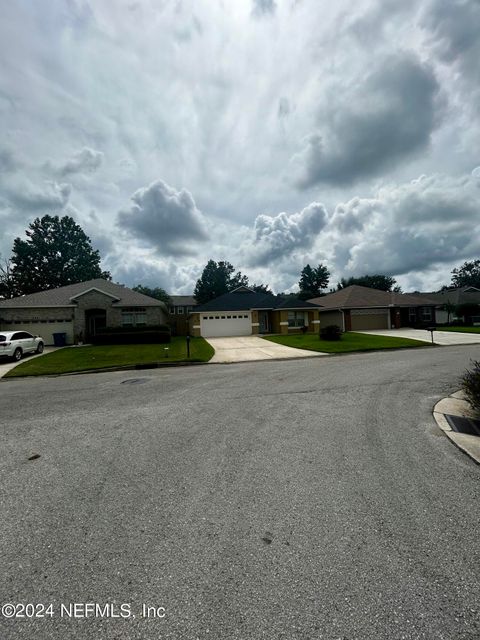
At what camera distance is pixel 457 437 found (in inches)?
186

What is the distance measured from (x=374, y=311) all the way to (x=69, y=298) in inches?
1183

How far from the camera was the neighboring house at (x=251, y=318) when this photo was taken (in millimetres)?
29281

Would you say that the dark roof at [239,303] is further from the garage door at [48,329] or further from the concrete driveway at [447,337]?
the concrete driveway at [447,337]

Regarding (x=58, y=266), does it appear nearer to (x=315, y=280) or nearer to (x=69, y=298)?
(x=69, y=298)

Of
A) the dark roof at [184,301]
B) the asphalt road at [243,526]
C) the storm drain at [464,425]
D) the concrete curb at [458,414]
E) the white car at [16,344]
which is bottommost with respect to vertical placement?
the storm drain at [464,425]

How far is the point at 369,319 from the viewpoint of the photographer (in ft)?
108

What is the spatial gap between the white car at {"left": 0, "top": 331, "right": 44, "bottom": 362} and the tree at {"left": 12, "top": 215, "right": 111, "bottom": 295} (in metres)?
37.4

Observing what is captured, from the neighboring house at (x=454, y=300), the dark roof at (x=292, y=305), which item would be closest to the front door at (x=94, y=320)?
the dark roof at (x=292, y=305)

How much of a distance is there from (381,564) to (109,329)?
2453cm

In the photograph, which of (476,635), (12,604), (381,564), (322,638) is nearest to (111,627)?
(12,604)

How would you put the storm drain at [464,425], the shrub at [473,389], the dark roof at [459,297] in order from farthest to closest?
the dark roof at [459,297] → the shrub at [473,389] → the storm drain at [464,425]

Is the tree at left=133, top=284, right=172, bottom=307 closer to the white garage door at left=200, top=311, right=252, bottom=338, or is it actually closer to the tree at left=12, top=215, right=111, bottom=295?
the tree at left=12, top=215, right=111, bottom=295

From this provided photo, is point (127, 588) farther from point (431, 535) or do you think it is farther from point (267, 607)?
point (431, 535)

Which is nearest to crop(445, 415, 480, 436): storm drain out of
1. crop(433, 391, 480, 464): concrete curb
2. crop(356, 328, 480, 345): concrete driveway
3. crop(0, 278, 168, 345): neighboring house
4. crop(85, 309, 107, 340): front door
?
crop(433, 391, 480, 464): concrete curb
